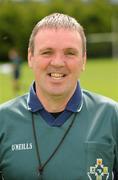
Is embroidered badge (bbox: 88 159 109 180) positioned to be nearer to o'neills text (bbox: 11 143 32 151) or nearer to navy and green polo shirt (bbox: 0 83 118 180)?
navy and green polo shirt (bbox: 0 83 118 180)

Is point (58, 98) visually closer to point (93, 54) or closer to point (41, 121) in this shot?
point (41, 121)

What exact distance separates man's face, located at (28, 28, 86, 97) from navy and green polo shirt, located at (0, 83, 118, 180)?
0.17m


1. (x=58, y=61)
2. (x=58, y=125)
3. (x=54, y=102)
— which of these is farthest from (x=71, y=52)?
(x=58, y=125)

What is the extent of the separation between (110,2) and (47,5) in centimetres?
748

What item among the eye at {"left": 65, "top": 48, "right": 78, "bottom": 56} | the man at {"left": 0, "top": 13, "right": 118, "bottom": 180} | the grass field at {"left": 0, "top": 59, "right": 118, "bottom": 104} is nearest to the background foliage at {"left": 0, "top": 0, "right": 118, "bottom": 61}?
the grass field at {"left": 0, "top": 59, "right": 118, "bottom": 104}

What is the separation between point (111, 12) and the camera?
202 ft

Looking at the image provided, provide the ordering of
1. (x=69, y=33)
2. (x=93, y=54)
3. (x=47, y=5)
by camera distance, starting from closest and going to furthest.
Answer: (x=69, y=33)
(x=93, y=54)
(x=47, y=5)

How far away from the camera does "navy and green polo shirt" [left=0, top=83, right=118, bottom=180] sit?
340cm

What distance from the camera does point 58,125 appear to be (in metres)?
3.49

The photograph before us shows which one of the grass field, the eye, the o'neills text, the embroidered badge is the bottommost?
the grass field

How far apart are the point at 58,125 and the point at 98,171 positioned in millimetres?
345

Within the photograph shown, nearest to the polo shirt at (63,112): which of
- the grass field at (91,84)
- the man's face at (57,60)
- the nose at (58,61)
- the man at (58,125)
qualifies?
the man at (58,125)

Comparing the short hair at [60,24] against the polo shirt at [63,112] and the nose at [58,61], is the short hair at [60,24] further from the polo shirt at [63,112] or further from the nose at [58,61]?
the polo shirt at [63,112]

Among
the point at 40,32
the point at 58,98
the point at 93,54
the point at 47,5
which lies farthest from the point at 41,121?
the point at 47,5
